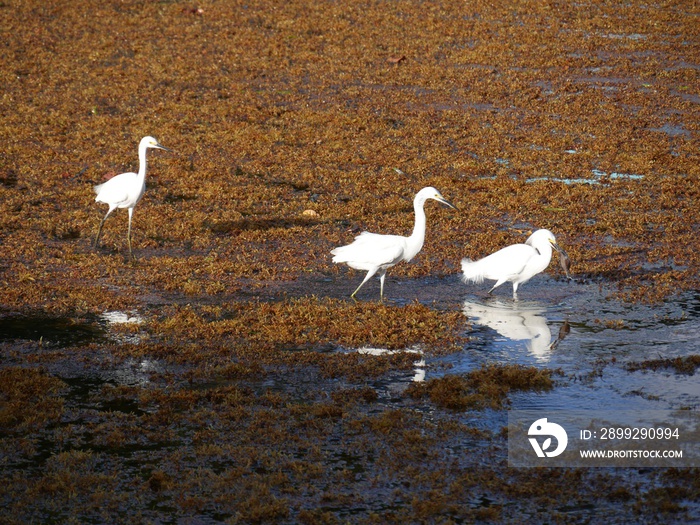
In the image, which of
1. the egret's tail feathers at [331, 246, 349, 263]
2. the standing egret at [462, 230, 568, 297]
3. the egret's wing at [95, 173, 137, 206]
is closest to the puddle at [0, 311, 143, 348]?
the egret's tail feathers at [331, 246, 349, 263]

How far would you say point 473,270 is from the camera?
11992mm

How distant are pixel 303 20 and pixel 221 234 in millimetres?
17056

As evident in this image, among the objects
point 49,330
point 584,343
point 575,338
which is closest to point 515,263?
point 575,338

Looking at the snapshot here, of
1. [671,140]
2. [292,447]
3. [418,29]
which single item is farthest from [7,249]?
[418,29]

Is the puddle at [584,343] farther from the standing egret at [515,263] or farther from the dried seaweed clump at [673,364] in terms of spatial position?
the standing egret at [515,263]

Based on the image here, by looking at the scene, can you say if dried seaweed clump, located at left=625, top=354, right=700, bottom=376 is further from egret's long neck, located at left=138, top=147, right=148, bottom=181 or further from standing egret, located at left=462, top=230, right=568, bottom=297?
egret's long neck, located at left=138, top=147, right=148, bottom=181

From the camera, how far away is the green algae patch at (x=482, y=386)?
871 centimetres

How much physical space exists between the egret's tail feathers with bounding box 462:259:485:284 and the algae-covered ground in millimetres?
546

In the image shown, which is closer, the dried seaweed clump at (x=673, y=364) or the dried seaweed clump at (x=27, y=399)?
the dried seaweed clump at (x=27, y=399)

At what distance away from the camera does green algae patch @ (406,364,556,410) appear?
8711mm

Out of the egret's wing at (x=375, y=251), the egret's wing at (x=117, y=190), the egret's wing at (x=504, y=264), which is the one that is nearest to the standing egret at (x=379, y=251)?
the egret's wing at (x=375, y=251)

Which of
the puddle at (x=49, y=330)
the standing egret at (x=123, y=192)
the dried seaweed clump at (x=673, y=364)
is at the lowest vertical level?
the dried seaweed clump at (x=673, y=364)

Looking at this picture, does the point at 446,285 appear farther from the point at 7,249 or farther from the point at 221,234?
the point at 7,249

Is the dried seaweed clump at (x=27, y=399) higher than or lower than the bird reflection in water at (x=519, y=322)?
lower
